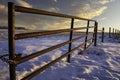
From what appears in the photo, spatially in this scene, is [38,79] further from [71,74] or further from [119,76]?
[119,76]

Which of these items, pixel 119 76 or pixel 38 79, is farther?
pixel 119 76

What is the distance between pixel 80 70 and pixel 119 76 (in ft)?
3.45

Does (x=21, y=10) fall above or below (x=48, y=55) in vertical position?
above

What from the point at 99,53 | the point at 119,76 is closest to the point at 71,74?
the point at 119,76

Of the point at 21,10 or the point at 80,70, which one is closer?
the point at 21,10

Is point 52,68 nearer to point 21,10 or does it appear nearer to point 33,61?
point 33,61

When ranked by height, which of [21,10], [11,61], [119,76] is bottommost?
[119,76]

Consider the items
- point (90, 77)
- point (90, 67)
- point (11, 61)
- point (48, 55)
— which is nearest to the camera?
Answer: point (11, 61)

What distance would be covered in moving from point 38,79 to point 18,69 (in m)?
0.89

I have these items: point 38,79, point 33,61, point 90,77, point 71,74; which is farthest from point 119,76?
point 33,61

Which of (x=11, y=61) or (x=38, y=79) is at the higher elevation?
(x=11, y=61)

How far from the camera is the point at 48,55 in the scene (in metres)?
7.07

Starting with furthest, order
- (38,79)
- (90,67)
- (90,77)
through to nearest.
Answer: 1. (90,67)
2. (90,77)
3. (38,79)

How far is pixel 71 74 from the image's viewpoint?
5.03 metres
